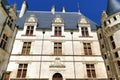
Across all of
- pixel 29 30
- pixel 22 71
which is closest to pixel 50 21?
pixel 29 30

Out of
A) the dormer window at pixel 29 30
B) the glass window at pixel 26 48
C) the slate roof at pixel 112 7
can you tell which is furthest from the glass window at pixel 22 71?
the slate roof at pixel 112 7

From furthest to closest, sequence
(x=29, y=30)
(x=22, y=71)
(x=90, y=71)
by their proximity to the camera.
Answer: (x=29, y=30) → (x=90, y=71) → (x=22, y=71)

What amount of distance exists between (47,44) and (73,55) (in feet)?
10.7

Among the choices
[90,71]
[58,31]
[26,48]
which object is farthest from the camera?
[58,31]

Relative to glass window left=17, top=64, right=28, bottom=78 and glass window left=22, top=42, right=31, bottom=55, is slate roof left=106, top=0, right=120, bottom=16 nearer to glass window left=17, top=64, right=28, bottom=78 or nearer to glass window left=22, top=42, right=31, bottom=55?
glass window left=22, top=42, right=31, bottom=55

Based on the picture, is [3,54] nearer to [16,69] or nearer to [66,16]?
[16,69]

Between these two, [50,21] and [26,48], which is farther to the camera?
[50,21]

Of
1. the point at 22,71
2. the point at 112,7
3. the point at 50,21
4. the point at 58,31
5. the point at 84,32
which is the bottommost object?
the point at 22,71

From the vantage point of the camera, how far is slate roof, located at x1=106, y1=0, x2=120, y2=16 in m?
15.5

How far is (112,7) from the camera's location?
16094 millimetres

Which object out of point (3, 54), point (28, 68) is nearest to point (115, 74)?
point (28, 68)

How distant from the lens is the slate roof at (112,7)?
15.5 m

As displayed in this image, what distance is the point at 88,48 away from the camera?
50.9 feet

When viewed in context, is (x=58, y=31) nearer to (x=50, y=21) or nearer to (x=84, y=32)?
(x=50, y=21)
